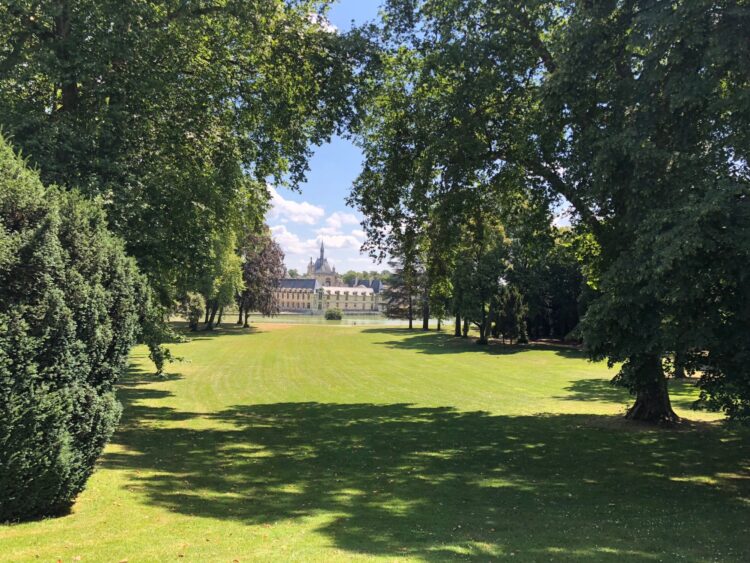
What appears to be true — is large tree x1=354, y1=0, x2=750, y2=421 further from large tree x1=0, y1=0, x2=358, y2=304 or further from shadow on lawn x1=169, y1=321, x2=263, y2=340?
shadow on lawn x1=169, y1=321, x2=263, y2=340

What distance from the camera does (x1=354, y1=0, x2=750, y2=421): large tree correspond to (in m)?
7.83

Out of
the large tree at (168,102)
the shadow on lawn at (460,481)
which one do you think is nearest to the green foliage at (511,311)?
the shadow on lawn at (460,481)

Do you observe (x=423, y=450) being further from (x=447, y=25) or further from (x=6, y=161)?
(x=447, y=25)

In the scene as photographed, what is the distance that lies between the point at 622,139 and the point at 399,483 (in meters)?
7.32

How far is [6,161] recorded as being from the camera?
6.13 meters

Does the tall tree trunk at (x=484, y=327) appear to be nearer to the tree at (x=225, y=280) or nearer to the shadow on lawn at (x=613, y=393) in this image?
the shadow on lawn at (x=613, y=393)

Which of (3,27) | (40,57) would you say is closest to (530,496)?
(40,57)

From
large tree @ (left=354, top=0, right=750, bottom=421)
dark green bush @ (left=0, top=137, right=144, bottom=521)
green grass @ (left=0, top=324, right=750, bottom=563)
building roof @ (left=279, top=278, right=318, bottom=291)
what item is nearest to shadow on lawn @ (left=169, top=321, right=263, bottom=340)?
green grass @ (left=0, top=324, right=750, bottom=563)

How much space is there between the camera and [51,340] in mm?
6160

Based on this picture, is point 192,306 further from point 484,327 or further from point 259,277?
→ point 484,327

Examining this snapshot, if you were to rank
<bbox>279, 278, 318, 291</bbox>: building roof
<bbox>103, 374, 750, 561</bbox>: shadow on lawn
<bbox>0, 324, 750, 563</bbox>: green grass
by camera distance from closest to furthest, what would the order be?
1. <bbox>0, 324, 750, 563</bbox>: green grass
2. <bbox>103, 374, 750, 561</bbox>: shadow on lawn
3. <bbox>279, 278, 318, 291</bbox>: building roof

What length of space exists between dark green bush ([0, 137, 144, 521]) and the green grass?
1.96ft

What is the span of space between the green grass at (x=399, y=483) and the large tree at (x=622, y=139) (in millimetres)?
2070

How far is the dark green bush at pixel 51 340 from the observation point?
5.73 metres
